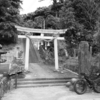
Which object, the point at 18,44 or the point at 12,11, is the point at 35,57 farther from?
the point at 12,11

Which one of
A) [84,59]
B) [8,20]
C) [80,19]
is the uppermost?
[8,20]

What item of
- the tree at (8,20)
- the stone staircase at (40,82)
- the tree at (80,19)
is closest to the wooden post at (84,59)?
the stone staircase at (40,82)

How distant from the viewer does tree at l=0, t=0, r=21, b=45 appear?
12.1m

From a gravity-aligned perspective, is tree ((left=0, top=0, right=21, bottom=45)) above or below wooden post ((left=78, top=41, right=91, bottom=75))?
above

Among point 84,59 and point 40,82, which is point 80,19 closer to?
point 84,59

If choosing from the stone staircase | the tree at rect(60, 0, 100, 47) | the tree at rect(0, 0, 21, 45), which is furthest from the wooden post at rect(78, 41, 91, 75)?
the tree at rect(0, 0, 21, 45)

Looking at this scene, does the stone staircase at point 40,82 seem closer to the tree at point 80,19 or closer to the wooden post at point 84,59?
the wooden post at point 84,59

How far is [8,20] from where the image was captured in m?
12.6

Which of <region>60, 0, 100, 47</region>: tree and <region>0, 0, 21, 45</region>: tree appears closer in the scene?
<region>60, 0, 100, 47</region>: tree

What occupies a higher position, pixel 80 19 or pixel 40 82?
pixel 80 19

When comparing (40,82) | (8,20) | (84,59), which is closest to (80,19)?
(84,59)

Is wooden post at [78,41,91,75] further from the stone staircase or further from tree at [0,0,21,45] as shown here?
tree at [0,0,21,45]

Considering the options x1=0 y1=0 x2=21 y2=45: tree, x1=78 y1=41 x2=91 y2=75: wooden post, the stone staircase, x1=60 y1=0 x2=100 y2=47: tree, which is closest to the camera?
x1=78 y1=41 x2=91 y2=75: wooden post

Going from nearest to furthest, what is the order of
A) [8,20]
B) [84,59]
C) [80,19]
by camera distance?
[84,59] → [80,19] → [8,20]
